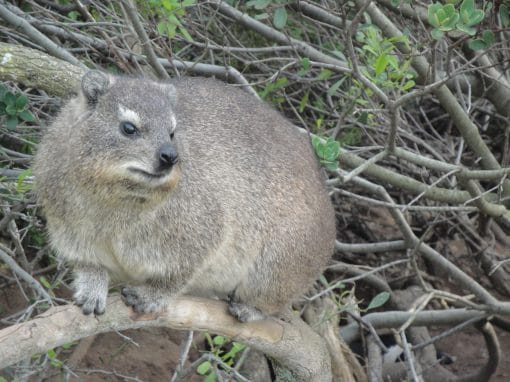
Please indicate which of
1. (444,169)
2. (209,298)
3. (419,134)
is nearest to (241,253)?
(209,298)

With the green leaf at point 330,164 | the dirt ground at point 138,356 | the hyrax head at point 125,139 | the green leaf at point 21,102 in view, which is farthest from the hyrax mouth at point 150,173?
the dirt ground at point 138,356

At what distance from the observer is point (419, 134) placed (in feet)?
26.7

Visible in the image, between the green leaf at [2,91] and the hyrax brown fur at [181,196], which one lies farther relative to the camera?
the green leaf at [2,91]

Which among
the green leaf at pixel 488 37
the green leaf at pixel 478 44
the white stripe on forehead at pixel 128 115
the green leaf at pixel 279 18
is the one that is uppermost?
the green leaf at pixel 488 37

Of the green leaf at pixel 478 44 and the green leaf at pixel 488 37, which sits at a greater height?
the green leaf at pixel 488 37

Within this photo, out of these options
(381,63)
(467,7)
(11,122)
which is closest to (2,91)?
(11,122)

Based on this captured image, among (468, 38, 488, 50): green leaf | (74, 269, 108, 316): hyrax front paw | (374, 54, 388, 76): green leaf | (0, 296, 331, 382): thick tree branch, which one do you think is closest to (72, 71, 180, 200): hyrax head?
(74, 269, 108, 316): hyrax front paw

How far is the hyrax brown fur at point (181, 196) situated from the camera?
13.8ft

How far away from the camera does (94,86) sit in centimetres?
434

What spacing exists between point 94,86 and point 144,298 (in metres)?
1.10

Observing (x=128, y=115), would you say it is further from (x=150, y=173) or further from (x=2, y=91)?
(x=2, y=91)

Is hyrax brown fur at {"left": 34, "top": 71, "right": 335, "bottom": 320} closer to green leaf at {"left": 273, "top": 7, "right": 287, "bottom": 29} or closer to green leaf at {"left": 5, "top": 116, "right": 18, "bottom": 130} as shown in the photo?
green leaf at {"left": 273, "top": 7, "right": 287, "bottom": 29}

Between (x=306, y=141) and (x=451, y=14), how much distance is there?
4.38ft

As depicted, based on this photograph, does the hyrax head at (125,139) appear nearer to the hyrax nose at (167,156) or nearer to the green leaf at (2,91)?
the hyrax nose at (167,156)
